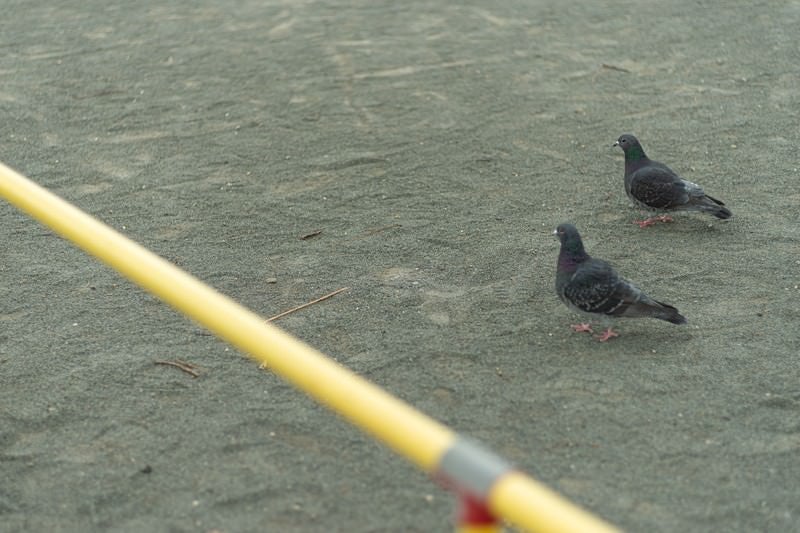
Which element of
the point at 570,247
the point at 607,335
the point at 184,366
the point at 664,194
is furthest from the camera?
the point at 664,194

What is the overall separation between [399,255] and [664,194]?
60.6 inches

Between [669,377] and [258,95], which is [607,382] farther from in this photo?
[258,95]

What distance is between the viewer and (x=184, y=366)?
4398 millimetres

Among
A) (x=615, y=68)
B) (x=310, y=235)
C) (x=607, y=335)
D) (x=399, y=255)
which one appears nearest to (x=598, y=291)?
(x=607, y=335)

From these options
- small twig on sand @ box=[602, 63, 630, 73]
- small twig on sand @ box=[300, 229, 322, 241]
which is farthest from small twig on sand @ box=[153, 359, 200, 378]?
small twig on sand @ box=[602, 63, 630, 73]

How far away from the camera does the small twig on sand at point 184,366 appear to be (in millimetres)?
4352

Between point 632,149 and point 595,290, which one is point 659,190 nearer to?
point 632,149

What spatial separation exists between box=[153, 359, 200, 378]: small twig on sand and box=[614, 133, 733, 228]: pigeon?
2757mm

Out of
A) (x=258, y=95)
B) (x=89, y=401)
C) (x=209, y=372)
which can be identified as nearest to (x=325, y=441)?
(x=209, y=372)

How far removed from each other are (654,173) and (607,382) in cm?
194

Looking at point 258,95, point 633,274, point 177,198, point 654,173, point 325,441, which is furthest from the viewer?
point 258,95

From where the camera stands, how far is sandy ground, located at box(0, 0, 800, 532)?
365 cm

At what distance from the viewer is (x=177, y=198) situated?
6227mm

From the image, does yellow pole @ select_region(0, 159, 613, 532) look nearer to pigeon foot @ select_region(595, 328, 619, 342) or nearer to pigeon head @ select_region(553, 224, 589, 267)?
pigeon foot @ select_region(595, 328, 619, 342)
